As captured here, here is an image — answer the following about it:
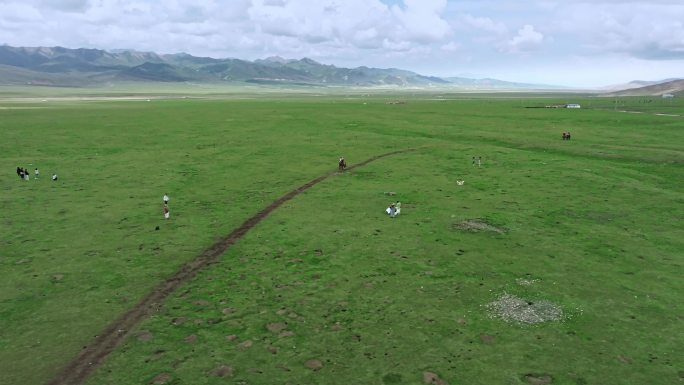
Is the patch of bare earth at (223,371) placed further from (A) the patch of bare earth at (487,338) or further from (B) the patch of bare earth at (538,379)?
(B) the patch of bare earth at (538,379)

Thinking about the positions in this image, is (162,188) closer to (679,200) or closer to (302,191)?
(302,191)

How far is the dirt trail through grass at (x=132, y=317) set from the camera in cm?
2020

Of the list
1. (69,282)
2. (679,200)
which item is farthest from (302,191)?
(679,200)

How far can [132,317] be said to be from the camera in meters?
24.9

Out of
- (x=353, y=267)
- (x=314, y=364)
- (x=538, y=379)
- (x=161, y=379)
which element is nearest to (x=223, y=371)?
(x=161, y=379)

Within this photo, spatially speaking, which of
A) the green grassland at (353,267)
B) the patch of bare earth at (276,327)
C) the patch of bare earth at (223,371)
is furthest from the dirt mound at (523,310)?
the patch of bare earth at (223,371)

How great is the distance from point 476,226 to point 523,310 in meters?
13.8

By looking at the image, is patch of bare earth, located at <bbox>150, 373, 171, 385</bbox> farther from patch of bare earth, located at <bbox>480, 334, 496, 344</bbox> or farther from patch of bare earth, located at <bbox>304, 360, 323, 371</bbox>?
patch of bare earth, located at <bbox>480, 334, 496, 344</bbox>

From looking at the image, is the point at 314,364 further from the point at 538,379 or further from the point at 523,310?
the point at 523,310

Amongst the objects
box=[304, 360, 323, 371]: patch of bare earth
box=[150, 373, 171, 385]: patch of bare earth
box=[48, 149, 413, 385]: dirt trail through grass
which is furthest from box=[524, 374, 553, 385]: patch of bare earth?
box=[48, 149, 413, 385]: dirt trail through grass

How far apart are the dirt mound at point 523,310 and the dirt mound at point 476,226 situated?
1153 cm

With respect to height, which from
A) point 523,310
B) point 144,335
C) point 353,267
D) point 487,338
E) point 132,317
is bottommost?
point 144,335

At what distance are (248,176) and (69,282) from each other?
29.9 m

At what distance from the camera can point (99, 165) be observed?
6362cm
